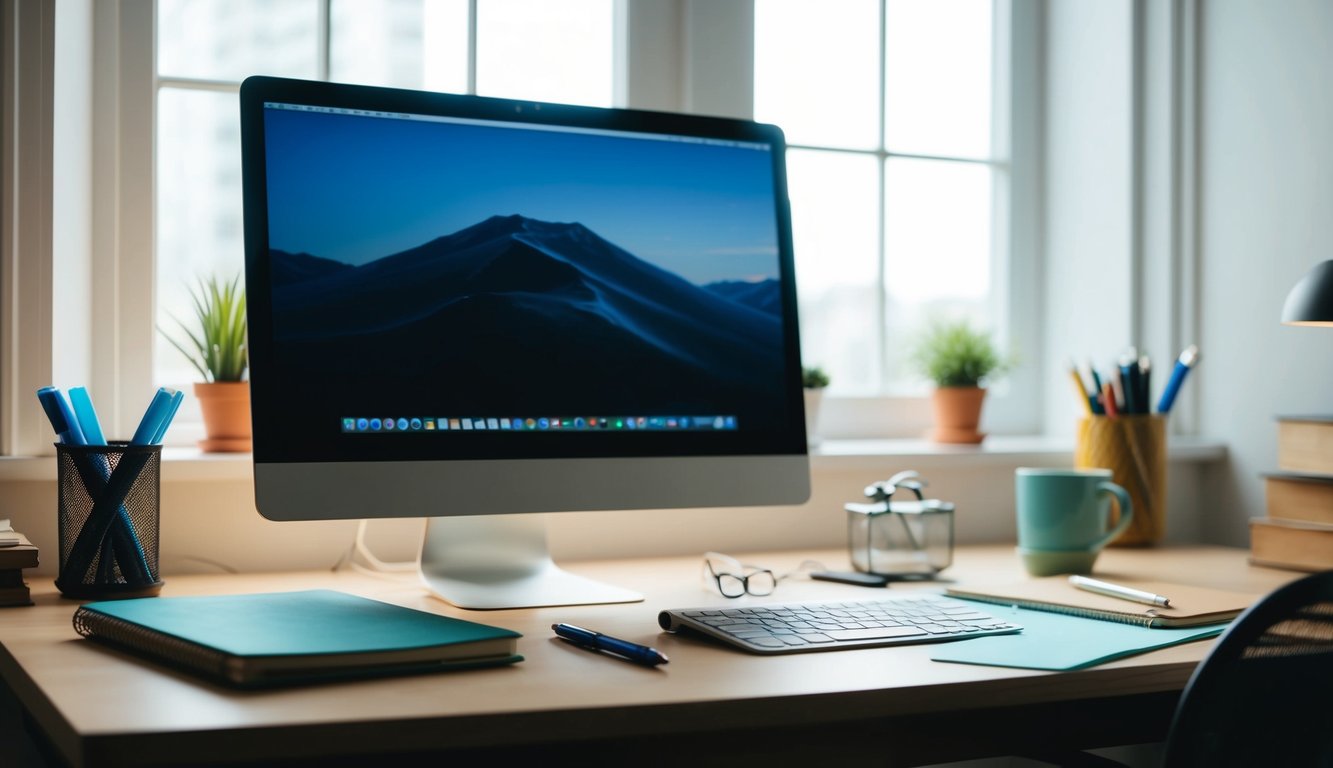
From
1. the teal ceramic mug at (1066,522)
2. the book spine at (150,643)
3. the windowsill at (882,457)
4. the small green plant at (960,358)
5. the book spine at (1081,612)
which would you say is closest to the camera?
the book spine at (150,643)

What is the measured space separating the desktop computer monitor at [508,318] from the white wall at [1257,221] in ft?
2.85

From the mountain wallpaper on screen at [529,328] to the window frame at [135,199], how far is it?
1.35 feet

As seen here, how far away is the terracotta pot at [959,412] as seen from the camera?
5.95ft

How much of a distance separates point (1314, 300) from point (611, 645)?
96 cm

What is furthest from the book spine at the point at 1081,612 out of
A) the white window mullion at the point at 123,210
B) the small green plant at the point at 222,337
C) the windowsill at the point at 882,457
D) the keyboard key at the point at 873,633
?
the white window mullion at the point at 123,210

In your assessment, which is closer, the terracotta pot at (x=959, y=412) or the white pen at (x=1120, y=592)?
the white pen at (x=1120, y=592)

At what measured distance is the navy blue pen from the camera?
0.89m

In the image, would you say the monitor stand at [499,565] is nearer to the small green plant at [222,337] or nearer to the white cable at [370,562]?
the white cable at [370,562]

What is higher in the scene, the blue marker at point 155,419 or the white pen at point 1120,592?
the blue marker at point 155,419

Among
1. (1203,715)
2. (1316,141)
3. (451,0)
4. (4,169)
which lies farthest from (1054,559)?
(4,169)

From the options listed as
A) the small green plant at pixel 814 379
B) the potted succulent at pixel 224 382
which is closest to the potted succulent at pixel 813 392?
the small green plant at pixel 814 379

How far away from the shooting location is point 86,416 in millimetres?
1199

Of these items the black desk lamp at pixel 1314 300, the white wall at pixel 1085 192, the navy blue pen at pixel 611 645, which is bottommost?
the navy blue pen at pixel 611 645

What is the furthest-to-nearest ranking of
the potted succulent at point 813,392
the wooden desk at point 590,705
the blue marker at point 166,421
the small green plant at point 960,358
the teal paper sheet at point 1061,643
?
the small green plant at point 960,358 → the potted succulent at point 813,392 → the blue marker at point 166,421 → the teal paper sheet at point 1061,643 → the wooden desk at point 590,705
